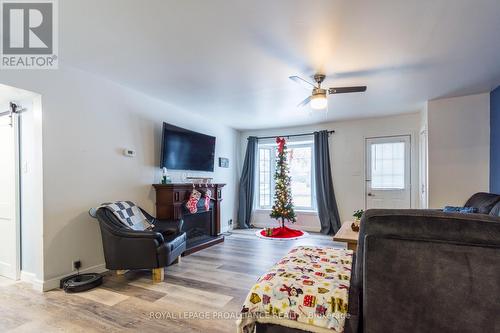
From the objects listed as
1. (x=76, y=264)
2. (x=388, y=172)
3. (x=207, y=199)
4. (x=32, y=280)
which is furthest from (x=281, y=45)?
(x=388, y=172)

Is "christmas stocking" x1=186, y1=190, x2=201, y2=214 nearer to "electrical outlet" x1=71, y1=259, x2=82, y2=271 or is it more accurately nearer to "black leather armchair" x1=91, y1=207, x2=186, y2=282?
"black leather armchair" x1=91, y1=207, x2=186, y2=282

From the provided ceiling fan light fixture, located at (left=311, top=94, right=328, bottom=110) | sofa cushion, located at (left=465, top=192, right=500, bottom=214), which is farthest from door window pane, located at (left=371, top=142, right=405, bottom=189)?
ceiling fan light fixture, located at (left=311, top=94, right=328, bottom=110)

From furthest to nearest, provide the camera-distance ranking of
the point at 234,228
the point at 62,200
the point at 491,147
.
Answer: the point at 234,228, the point at 491,147, the point at 62,200

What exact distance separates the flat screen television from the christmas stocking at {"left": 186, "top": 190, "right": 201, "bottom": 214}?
0.53m

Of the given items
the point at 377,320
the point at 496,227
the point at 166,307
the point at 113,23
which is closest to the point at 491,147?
the point at 496,227

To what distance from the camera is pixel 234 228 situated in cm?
638

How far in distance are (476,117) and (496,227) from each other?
12.8 ft

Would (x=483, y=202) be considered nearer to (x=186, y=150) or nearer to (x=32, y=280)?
(x=186, y=150)

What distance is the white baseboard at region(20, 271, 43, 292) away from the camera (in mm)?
2738

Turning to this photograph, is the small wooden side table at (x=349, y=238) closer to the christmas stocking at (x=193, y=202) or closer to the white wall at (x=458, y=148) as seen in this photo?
the white wall at (x=458, y=148)

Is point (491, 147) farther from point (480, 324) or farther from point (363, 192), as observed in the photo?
point (480, 324)

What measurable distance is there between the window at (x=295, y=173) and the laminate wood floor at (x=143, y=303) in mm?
2887

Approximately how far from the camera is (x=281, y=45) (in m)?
2.47

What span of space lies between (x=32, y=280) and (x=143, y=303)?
1466mm
